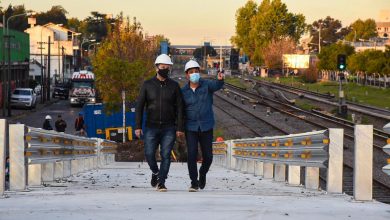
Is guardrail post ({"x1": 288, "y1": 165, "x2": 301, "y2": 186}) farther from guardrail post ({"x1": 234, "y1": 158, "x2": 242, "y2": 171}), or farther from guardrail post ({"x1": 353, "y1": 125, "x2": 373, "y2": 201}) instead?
guardrail post ({"x1": 234, "y1": 158, "x2": 242, "y2": 171})

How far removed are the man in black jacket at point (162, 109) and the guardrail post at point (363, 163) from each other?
114 inches

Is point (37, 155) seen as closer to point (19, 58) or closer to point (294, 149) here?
point (294, 149)

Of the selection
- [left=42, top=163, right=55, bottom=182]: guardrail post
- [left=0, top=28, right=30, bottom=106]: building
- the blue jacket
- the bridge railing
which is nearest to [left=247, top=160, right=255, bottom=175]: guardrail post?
the bridge railing

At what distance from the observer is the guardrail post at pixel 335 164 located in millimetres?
11234

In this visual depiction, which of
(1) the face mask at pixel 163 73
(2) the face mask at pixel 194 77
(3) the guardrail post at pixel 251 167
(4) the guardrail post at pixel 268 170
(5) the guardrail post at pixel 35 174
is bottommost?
(3) the guardrail post at pixel 251 167

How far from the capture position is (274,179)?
654 inches

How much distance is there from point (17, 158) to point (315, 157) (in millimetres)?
3655

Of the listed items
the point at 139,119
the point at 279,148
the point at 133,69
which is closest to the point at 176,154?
the point at 133,69

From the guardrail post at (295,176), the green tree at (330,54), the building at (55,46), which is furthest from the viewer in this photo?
the building at (55,46)

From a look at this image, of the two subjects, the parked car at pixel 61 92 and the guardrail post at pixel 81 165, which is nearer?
the guardrail post at pixel 81 165

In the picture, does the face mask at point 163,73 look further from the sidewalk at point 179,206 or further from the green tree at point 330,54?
the green tree at point 330,54

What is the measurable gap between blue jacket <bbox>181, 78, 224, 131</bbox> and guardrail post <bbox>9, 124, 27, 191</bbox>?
2195 mm

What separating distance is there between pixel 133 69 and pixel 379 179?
3299cm

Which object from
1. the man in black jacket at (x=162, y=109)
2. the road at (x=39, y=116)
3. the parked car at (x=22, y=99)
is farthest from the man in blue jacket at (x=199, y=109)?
the parked car at (x=22, y=99)
